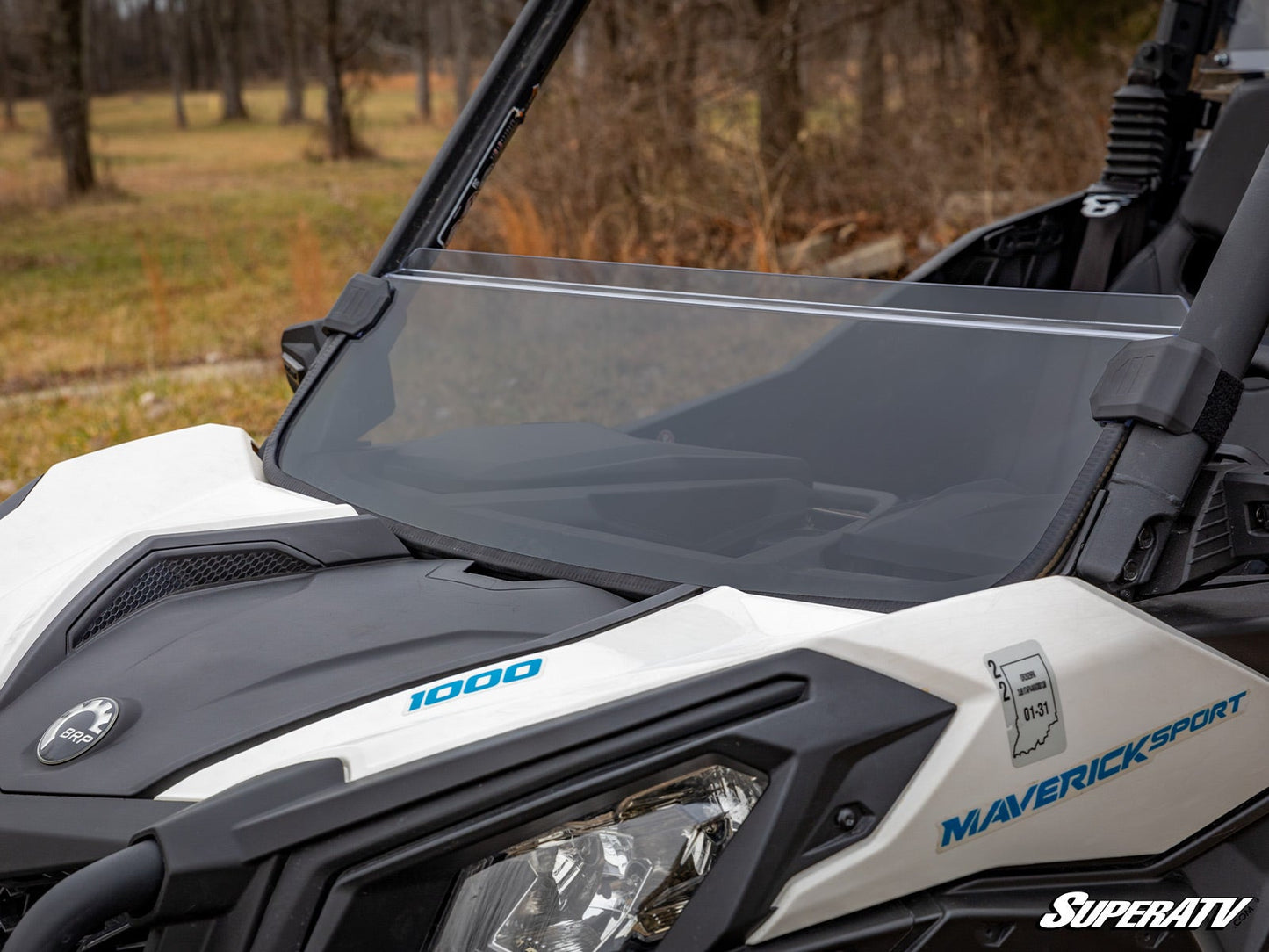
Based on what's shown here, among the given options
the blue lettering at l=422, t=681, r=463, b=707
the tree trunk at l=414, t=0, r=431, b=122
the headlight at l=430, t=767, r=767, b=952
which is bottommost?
the headlight at l=430, t=767, r=767, b=952

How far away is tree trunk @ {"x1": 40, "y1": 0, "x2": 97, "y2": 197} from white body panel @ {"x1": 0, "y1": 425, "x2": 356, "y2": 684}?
1656 cm

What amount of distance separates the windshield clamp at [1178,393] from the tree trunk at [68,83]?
1763 centimetres

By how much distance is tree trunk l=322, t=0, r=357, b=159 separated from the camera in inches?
827

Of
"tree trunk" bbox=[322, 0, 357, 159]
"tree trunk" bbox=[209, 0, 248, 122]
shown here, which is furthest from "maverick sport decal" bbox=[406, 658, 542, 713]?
"tree trunk" bbox=[209, 0, 248, 122]

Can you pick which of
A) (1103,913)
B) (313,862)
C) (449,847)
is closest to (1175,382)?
(1103,913)

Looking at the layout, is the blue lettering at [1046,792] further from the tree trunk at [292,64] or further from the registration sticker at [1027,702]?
the tree trunk at [292,64]

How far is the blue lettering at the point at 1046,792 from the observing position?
50.3 inches

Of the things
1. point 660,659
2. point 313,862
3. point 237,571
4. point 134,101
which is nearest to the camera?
point 313,862

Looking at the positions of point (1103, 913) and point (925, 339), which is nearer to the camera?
point (1103, 913)

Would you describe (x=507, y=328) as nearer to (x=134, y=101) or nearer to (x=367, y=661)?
(x=367, y=661)

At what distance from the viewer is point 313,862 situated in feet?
3.53

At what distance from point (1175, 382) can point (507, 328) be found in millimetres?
1004

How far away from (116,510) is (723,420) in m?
0.87

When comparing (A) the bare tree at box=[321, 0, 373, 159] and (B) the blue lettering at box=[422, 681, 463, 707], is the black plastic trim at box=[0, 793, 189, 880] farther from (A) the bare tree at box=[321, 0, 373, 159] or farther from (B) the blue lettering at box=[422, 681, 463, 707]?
(A) the bare tree at box=[321, 0, 373, 159]
